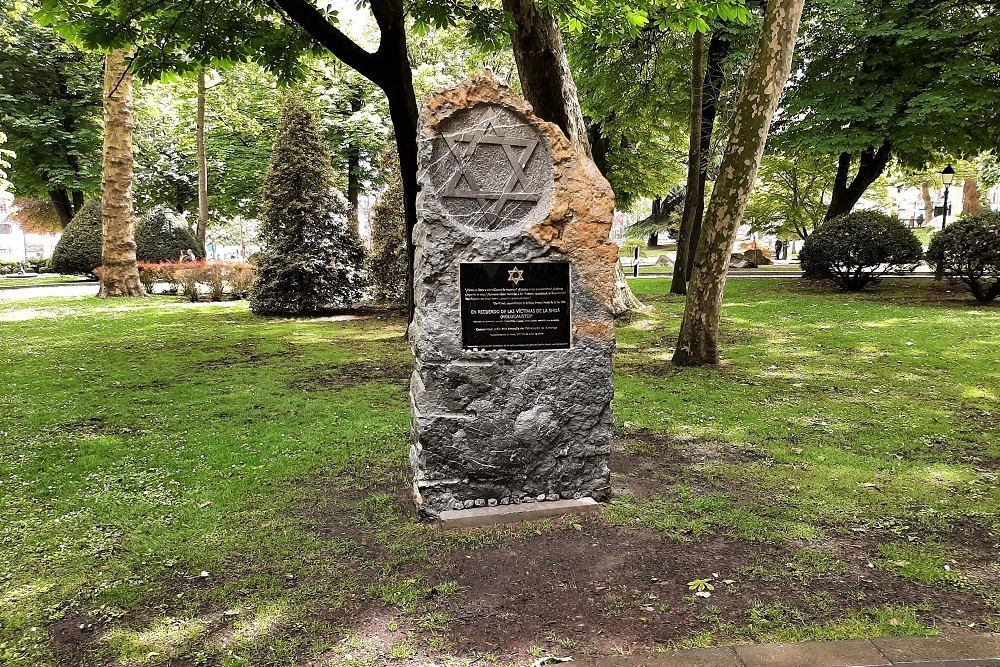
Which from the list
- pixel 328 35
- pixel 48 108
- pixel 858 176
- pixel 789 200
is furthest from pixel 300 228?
pixel 789 200

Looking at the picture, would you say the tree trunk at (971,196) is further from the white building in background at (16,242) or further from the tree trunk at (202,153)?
the white building in background at (16,242)

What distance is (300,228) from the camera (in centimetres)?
1441

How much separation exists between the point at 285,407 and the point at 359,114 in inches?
709

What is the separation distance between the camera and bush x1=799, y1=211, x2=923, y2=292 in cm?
1566

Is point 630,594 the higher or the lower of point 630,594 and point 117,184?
the lower

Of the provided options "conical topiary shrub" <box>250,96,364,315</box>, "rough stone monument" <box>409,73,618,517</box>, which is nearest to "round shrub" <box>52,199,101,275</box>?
"conical topiary shrub" <box>250,96,364,315</box>

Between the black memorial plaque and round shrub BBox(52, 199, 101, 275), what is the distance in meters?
25.2

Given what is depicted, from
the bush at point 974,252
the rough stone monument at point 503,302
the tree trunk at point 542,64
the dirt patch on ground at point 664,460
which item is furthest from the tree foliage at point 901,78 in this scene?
the rough stone monument at point 503,302

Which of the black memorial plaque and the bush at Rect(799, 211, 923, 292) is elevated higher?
the bush at Rect(799, 211, 923, 292)

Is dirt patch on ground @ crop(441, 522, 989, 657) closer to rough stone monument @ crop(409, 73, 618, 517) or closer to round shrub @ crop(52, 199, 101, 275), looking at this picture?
rough stone monument @ crop(409, 73, 618, 517)

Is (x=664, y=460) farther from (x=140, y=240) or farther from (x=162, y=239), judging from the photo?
(x=140, y=240)

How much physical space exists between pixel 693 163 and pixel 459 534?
1304 cm

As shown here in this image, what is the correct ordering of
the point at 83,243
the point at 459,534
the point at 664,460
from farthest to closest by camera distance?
the point at 83,243 < the point at 664,460 < the point at 459,534

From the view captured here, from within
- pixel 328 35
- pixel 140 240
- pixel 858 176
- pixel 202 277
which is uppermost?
pixel 328 35
